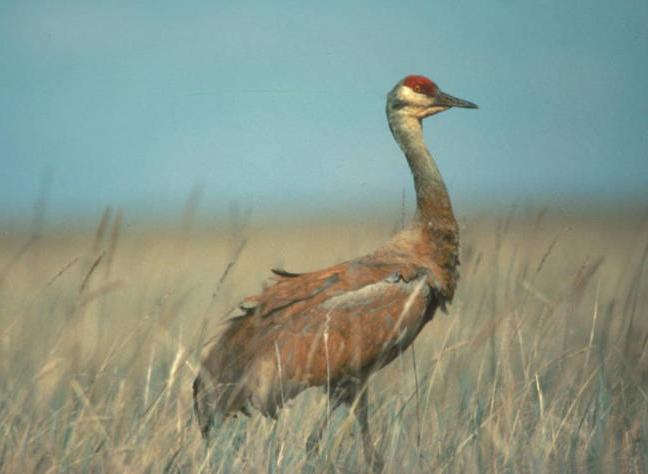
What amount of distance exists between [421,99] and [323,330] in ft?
5.79

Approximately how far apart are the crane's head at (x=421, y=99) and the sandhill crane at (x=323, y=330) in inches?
39.1

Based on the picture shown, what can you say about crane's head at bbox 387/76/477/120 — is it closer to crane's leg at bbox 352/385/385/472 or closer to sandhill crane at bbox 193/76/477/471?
sandhill crane at bbox 193/76/477/471

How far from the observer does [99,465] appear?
3650mm

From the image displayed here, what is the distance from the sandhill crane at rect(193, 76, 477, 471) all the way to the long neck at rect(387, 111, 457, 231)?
242 millimetres

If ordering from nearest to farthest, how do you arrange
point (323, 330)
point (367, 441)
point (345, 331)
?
1. point (367, 441)
2. point (323, 330)
3. point (345, 331)

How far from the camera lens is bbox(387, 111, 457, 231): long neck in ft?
17.7

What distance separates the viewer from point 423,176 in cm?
561

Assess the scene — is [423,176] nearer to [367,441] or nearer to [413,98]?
[413,98]

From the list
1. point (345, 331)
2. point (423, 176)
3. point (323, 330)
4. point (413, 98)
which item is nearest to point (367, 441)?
point (323, 330)

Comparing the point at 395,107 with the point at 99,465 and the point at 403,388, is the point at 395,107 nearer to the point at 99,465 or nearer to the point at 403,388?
the point at 403,388

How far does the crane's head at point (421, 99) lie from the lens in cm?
579

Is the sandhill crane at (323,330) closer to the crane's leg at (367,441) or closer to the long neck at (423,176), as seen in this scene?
the crane's leg at (367,441)

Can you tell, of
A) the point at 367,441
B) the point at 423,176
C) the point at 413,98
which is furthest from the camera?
the point at 413,98

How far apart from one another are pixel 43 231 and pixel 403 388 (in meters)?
1.75
